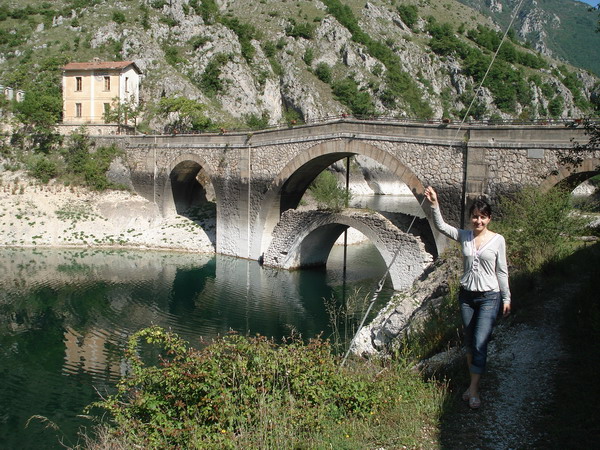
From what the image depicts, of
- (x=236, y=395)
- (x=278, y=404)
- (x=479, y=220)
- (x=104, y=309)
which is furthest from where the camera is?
(x=104, y=309)

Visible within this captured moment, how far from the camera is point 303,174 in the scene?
24281mm

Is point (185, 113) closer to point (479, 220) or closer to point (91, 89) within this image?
point (91, 89)

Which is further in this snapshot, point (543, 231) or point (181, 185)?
point (181, 185)

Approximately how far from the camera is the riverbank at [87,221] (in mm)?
28828

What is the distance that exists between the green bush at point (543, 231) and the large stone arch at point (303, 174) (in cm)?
569

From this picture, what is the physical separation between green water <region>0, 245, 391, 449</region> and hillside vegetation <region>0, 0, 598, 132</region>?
16.6 metres

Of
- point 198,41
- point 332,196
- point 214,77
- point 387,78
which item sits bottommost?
point 332,196

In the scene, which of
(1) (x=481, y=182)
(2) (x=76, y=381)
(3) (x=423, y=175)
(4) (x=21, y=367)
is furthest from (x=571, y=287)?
(4) (x=21, y=367)

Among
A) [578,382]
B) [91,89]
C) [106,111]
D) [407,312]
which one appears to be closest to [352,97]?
[91,89]

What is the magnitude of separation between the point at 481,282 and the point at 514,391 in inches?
50.8

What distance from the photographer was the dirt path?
516 centimetres

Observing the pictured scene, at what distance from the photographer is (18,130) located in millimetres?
36250

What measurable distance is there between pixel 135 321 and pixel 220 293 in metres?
4.13

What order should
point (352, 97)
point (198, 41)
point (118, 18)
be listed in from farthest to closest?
point (352, 97) < point (198, 41) < point (118, 18)
